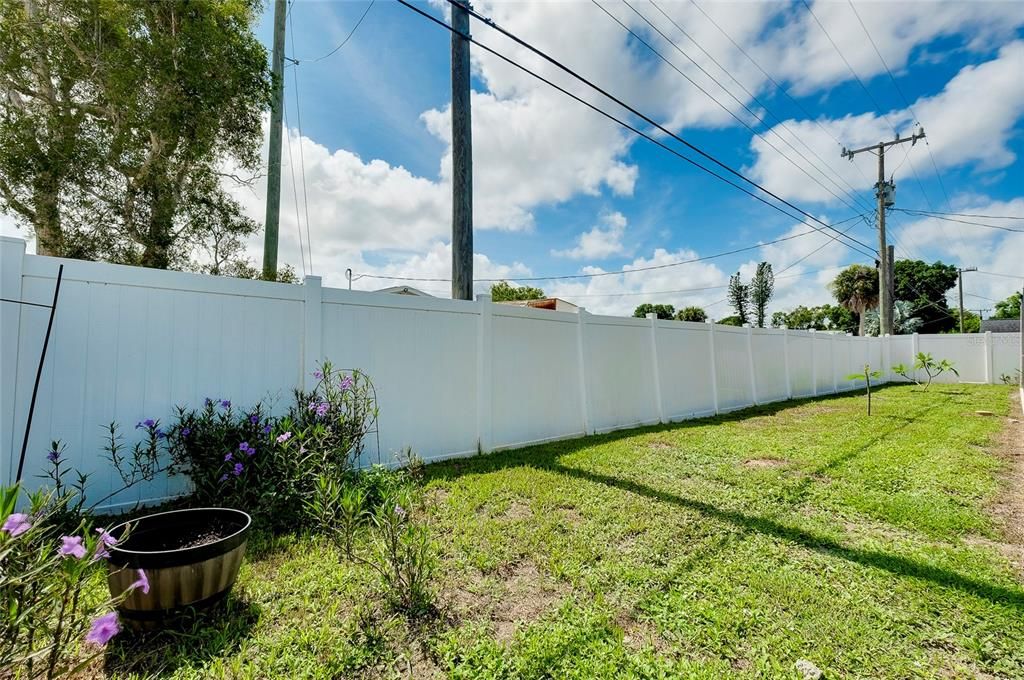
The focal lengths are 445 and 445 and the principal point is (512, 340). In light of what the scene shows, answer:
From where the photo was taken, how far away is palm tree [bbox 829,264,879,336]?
27.5 metres

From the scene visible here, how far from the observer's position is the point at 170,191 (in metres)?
7.77

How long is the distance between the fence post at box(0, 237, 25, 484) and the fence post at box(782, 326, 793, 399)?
13.1m

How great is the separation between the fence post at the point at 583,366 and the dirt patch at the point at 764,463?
85.0 inches

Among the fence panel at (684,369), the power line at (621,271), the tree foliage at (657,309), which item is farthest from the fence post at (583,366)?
the tree foliage at (657,309)

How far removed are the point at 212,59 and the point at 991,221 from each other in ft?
74.4

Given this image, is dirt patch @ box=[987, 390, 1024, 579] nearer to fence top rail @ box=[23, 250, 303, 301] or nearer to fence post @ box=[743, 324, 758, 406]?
fence post @ box=[743, 324, 758, 406]

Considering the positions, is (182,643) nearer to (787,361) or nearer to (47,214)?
(47,214)

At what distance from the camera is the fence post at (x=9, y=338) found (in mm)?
2750

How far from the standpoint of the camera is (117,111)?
22.8 ft

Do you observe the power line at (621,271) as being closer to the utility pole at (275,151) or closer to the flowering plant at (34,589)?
the utility pole at (275,151)

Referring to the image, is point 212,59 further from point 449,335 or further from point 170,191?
point 449,335

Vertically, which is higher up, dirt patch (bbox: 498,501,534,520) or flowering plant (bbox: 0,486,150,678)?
flowering plant (bbox: 0,486,150,678)

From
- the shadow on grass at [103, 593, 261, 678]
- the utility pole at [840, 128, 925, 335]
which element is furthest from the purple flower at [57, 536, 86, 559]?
the utility pole at [840, 128, 925, 335]

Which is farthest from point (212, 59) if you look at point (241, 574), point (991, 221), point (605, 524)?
point (991, 221)
